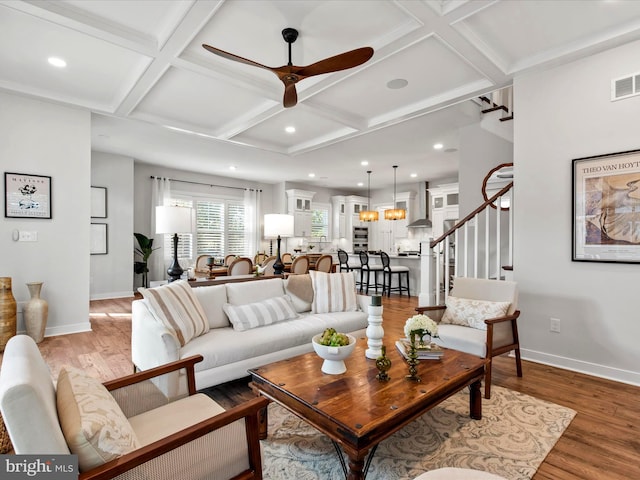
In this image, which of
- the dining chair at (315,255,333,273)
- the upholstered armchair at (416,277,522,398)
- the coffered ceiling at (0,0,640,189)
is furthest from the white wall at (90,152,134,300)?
the upholstered armchair at (416,277,522,398)

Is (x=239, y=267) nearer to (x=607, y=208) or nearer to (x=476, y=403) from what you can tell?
(x=476, y=403)

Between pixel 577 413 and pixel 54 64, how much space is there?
5.37 meters

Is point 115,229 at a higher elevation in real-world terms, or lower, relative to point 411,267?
→ higher

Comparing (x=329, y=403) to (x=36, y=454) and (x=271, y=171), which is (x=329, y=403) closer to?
(x=36, y=454)

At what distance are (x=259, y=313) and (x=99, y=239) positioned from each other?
530 centimetres

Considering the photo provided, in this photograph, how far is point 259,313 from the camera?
307cm

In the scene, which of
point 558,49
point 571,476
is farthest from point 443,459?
point 558,49

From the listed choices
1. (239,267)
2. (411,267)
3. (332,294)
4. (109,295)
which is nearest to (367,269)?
(411,267)

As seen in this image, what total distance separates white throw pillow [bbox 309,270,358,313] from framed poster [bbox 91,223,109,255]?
5.17 meters

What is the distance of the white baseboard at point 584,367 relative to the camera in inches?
113

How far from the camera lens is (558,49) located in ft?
10.0

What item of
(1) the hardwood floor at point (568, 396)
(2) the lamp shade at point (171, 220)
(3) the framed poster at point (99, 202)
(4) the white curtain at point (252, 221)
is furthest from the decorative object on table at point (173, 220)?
(4) the white curtain at point (252, 221)

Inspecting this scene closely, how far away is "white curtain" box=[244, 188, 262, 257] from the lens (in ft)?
30.5

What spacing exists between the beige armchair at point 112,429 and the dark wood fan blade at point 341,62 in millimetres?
2184
